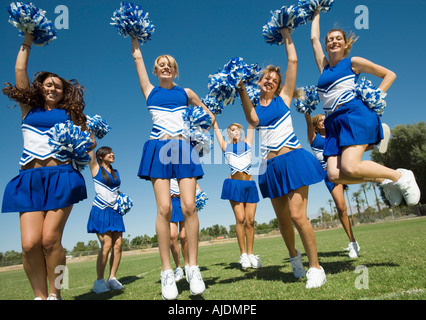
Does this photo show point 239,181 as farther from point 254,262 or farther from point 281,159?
point 281,159

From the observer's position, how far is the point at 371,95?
365 centimetres

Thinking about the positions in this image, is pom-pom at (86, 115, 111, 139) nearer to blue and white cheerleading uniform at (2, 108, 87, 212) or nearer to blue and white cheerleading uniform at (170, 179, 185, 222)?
blue and white cheerleading uniform at (170, 179, 185, 222)

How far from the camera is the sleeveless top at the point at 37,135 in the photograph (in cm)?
330

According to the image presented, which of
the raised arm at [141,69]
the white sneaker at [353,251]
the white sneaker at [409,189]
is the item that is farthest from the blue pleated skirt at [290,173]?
the white sneaker at [353,251]

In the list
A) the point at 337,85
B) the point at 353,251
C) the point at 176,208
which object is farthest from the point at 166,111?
the point at 353,251

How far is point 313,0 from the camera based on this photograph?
4207 millimetres

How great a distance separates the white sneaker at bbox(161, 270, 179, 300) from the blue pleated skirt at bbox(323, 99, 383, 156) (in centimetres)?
→ 262

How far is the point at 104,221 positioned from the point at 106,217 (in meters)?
0.08

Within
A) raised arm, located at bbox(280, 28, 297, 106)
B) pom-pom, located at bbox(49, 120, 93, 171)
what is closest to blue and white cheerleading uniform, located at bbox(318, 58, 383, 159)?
raised arm, located at bbox(280, 28, 297, 106)

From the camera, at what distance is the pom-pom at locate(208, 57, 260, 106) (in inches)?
140

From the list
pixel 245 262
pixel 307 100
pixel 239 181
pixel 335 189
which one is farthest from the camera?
pixel 239 181

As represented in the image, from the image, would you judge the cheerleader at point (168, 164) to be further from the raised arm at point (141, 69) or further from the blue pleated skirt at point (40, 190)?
the blue pleated skirt at point (40, 190)
